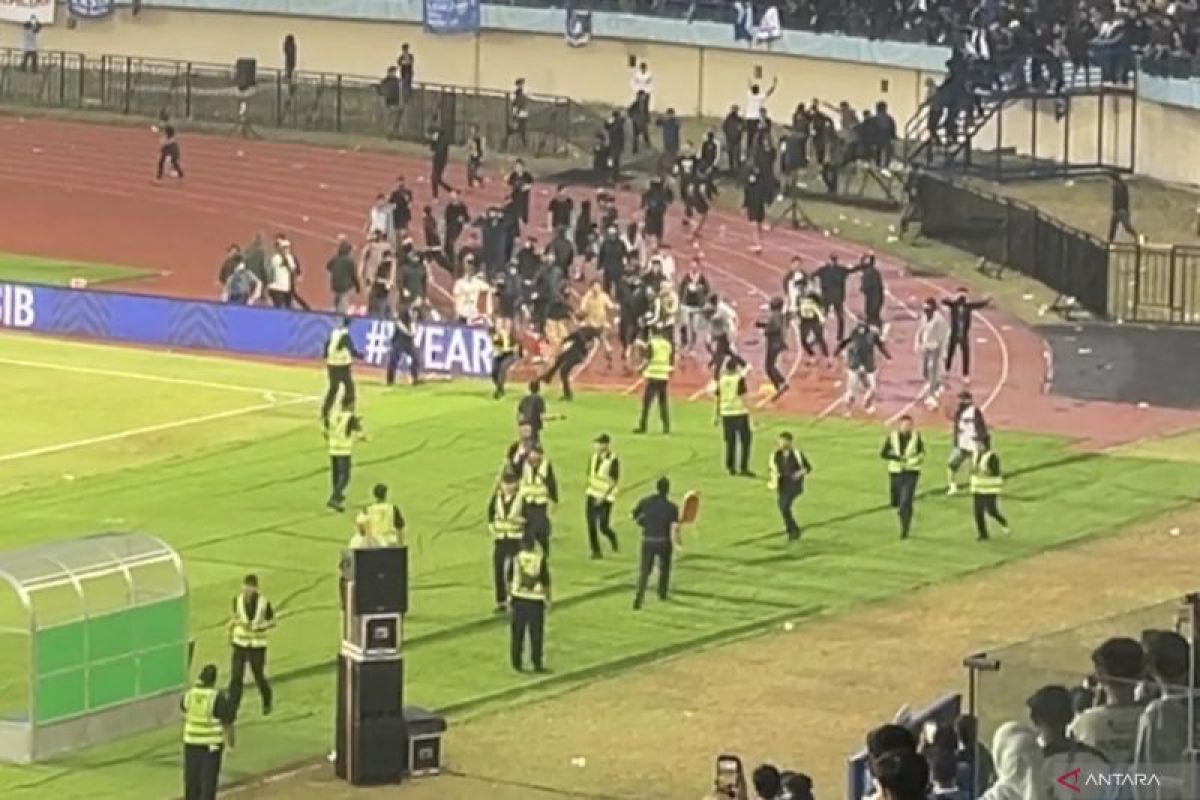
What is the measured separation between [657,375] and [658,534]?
972 cm

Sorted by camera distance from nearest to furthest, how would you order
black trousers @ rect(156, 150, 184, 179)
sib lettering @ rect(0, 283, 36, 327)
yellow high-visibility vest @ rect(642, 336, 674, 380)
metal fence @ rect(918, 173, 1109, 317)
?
yellow high-visibility vest @ rect(642, 336, 674, 380) → metal fence @ rect(918, 173, 1109, 317) → sib lettering @ rect(0, 283, 36, 327) → black trousers @ rect(156, 150, 184, 179)

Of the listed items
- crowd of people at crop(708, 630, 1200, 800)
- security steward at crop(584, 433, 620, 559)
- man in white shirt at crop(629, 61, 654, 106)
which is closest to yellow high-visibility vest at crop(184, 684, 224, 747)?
security steward at crop(584, 433, 620, 559)

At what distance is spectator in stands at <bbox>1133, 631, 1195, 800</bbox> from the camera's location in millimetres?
14641

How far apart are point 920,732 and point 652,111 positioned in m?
52.5

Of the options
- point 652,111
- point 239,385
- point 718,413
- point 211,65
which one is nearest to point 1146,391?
point 718,413

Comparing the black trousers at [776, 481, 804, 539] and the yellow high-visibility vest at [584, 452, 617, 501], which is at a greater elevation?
the yellow high-visibility vest at [584, 452, 617, 501]

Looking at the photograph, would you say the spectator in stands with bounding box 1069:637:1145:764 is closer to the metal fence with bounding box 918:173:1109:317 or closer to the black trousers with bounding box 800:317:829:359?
the black trousers with bounding box 800:317:829:359

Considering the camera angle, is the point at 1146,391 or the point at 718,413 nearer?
the point at 718,413

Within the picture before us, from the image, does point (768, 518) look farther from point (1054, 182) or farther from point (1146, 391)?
point (1054, 182)

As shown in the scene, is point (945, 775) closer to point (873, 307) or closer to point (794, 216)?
point (873, 307)

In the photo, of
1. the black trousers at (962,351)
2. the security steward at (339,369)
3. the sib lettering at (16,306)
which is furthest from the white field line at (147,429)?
the black trousers at (962,351)

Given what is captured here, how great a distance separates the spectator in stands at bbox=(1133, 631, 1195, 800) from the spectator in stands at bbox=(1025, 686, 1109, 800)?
0.67 feet

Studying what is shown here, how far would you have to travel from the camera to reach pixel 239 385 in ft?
166

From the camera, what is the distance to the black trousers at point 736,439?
42156mm
